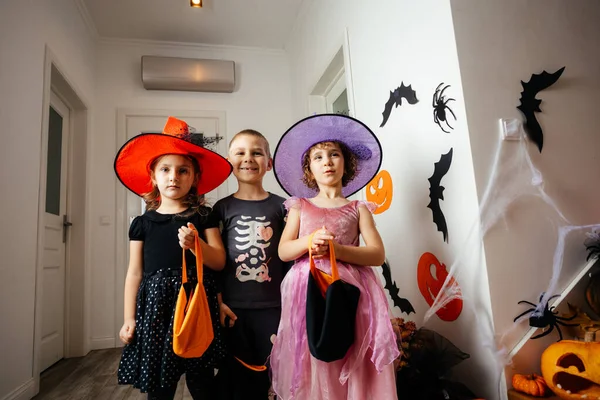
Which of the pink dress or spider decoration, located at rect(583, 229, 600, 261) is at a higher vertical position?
spider decoration, located at rect(583, 229, 600, 261)

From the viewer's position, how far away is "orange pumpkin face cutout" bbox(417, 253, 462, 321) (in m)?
1.47

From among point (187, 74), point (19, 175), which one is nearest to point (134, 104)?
point (187, 74)

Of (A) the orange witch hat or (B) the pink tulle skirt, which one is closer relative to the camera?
(B) the pink tulle skirt

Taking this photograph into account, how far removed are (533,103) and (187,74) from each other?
9.78 feet

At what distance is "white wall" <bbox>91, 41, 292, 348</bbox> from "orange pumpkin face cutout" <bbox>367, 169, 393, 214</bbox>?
1.68 m

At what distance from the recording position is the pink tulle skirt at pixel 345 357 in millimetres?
1025

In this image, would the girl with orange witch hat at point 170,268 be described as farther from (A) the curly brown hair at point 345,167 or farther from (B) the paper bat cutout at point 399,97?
→ (B) the paper bat cutout at point 399,97

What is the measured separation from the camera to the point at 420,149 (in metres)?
1.69

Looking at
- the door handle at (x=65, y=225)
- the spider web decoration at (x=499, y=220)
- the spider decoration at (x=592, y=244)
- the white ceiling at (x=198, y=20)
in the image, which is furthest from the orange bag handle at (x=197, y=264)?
the white ceiling at (x=198, y=20)

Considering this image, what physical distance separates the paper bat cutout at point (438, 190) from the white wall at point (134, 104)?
7.32 feet

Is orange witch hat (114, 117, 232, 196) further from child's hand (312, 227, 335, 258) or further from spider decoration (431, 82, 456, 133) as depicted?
spider decoration (431, 82, 456, 133)

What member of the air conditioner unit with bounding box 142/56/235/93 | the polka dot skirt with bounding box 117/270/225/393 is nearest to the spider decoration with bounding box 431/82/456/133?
the polka dot skirt with bounding box 117/270/225/393

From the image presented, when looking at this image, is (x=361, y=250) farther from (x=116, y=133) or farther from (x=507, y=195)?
(x=116, y=133)

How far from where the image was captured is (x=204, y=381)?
1259 millimetres
